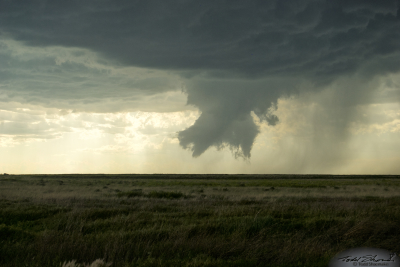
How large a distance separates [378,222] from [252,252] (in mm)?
6035

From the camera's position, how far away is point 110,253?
8805 millimetres

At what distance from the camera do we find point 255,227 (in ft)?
39.1

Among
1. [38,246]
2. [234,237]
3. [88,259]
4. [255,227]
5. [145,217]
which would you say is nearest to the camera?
[88,259]

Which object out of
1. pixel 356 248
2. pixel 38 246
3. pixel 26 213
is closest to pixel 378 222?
pixel 356 248

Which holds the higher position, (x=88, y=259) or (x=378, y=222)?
(x=378, y=222)

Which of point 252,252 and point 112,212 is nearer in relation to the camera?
point 252,252

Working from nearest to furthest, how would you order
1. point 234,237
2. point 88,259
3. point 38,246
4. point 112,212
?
point 88,259, point 38,246, point 234,237, point 112,212

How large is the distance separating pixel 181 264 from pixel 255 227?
479 cm

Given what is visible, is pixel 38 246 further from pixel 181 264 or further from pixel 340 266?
pixel 340 266

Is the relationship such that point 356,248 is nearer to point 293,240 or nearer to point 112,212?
point 293,240

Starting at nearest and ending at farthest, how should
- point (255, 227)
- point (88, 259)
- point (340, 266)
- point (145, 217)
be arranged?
point (340, 266) → point (88, 259) → point (255, 227) → point (145, 217)

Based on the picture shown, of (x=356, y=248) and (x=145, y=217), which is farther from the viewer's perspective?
(x=145, y=217)

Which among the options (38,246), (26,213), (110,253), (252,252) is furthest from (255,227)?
(26,213)

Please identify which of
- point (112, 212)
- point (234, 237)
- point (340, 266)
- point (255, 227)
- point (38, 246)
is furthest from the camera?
point (112, 212)
